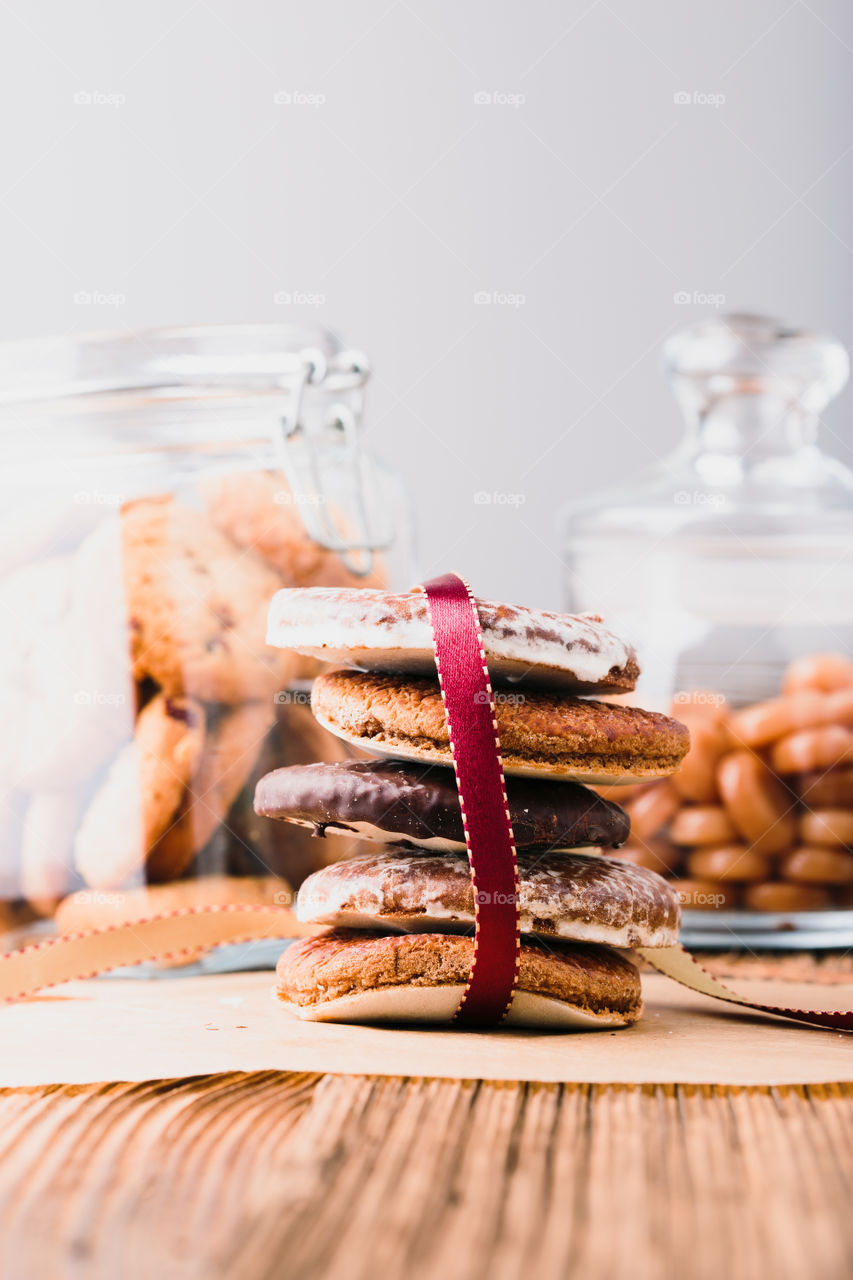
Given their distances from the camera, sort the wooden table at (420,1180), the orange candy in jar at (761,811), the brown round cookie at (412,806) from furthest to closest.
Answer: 1. the orange candy in jar at (761,811)
2. the brown round cookie at (412,806)
3. the wooden table at (420,1180)

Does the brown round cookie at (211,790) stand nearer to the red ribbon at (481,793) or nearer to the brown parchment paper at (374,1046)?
the brown parchment paper at (374,1046)

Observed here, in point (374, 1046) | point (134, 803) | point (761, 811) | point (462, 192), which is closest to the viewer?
point (374, 1046)

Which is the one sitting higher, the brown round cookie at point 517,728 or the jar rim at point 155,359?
the jar rim at point 155,359

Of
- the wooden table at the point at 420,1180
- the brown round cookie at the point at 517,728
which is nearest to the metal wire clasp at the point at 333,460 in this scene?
the brown round cookie at the point at 517,728

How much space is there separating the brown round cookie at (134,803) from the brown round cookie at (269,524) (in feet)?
0.47

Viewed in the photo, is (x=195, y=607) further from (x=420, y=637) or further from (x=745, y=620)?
(x=745, y=620)

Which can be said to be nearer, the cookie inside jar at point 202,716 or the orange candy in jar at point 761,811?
the cookie inside jar at point 202,716

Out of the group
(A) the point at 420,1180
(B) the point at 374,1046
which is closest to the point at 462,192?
(B) the point at 374,1046

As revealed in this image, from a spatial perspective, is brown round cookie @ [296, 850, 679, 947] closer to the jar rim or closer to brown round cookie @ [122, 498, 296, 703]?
brown round cookie @ [122, 498, 296, 703]

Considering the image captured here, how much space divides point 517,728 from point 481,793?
0.04 meters

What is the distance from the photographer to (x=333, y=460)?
3.26 feet

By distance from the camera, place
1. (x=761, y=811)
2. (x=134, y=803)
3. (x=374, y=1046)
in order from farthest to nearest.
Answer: (x=761, y=811)
(x=134, y=803)
(x=374, y=1046)

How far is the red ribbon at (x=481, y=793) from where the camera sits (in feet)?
2.09

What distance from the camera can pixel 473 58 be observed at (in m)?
1.33
